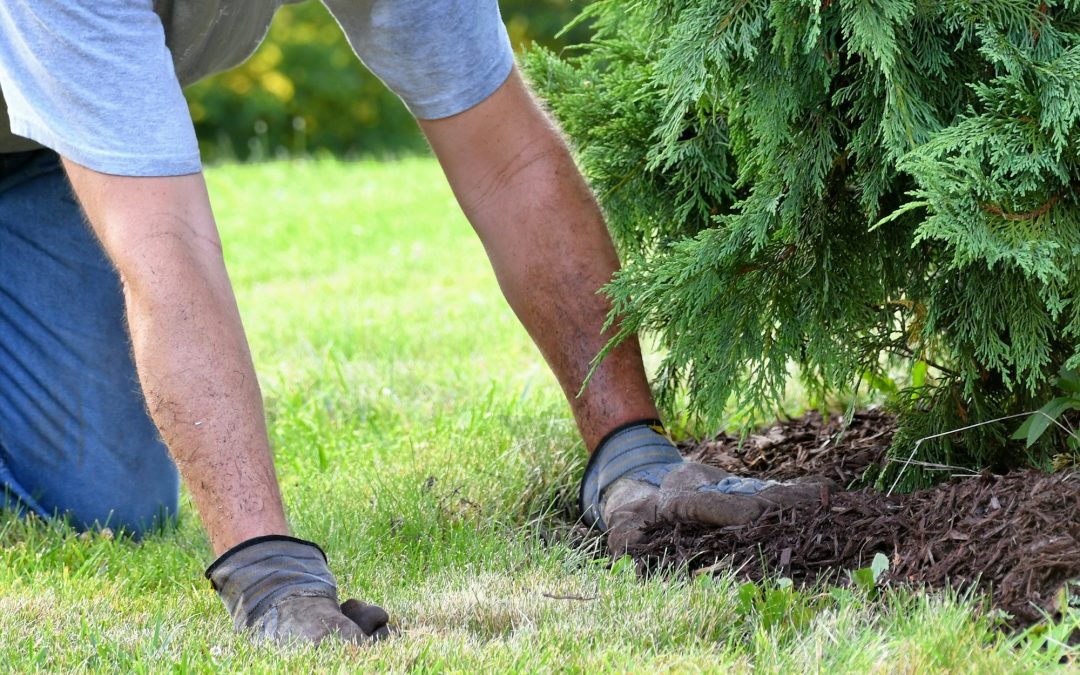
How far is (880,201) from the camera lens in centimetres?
245

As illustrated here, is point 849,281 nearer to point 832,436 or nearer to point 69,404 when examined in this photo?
point 832,436

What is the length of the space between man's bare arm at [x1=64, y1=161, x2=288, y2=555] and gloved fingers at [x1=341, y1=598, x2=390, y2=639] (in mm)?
238

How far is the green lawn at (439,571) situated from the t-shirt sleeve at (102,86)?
2.93 ft

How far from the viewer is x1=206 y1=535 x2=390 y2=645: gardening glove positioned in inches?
80.8

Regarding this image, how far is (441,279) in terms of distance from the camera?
6312 mm

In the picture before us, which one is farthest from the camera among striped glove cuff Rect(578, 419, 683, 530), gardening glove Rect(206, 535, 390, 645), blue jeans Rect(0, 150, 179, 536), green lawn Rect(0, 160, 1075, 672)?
blue jeans Rect(0, 150, 179, 536)

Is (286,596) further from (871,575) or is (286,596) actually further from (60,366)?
(60,366)

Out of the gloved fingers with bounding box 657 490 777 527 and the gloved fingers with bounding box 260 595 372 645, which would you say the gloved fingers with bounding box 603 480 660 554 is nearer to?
the gloved fingers with bounding box 657 490 777 527

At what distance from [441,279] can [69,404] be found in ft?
10.3

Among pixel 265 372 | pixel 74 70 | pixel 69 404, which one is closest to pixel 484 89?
pixel 74 70

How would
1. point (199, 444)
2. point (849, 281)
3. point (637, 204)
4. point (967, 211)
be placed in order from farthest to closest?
point (637, 204) < point (849, 281) < point (199, 444) < point (967, 211)

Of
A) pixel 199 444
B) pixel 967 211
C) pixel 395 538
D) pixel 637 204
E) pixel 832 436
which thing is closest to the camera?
pixel 967 211

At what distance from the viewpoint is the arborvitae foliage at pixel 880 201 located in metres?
2.06

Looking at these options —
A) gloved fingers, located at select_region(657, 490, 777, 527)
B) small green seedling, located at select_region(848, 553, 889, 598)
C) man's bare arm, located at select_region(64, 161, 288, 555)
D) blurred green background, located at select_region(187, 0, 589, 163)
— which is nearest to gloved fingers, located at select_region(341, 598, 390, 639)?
man's bare arm, located at select_region(64, 161, 288, 555)
